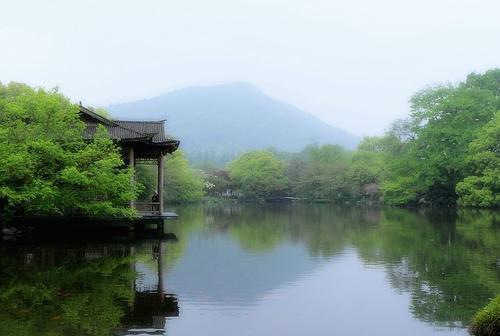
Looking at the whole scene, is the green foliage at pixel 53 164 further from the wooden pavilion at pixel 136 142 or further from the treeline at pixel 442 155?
the treeline at pixel 442 155

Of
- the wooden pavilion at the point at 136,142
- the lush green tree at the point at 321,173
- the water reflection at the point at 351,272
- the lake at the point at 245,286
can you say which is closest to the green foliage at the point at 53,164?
the lake at the point at 245,286

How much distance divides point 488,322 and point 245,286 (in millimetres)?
6446

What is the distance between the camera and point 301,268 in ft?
55.1

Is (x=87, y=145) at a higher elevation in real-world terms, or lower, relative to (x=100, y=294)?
higher

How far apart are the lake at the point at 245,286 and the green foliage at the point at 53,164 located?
1709mm

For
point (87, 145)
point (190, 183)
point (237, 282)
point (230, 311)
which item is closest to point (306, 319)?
point (230, 311)

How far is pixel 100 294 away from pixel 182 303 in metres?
1.90

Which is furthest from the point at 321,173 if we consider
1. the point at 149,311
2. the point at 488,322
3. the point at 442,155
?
the point at 488,322

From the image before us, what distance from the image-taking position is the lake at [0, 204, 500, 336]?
991 centimetres

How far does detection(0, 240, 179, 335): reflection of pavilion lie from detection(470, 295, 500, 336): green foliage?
5.13 m

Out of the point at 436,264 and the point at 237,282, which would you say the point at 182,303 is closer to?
the point at 237,282

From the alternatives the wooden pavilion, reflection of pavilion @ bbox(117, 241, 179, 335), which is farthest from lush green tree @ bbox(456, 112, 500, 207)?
reflection of pavilion @ bbox(117, 241, 179, 335)

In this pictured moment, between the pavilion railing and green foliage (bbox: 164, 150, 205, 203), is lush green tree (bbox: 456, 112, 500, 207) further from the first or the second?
green foliage (bbox: 164, 150, 205, 203)

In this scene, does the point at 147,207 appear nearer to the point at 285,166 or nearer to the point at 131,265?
the point at 131,265
